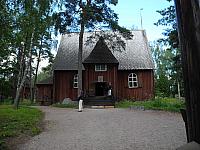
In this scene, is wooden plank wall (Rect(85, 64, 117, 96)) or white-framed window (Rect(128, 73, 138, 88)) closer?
wooden plank wall (Rect(85, 64, 117, 96))

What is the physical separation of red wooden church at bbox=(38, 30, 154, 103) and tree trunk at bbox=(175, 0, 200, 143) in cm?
2848

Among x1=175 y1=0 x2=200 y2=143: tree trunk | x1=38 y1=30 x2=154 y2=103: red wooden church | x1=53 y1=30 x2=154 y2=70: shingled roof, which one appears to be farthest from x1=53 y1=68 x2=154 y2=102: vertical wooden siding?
x1=175 y1=0 x2=200 y2=143: tree trunk

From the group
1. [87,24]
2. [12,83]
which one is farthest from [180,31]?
[12,83]

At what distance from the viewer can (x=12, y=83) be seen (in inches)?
1506

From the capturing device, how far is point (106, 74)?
109ft

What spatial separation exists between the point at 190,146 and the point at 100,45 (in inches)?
1226

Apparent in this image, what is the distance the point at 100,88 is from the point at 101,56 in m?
4.12

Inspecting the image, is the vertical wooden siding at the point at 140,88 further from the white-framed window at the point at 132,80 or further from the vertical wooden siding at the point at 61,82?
the vertical wooden siding at the point at 61,82

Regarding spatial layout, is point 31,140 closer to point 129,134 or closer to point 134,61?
point 129,134

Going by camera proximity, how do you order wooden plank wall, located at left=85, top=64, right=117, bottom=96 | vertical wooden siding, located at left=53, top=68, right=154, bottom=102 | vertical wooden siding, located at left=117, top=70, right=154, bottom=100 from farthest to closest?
vertical wooden siding, located at left=117, top=70, right=154, bottom=100, vertical wooden siding, located at left=53, top=68, right=154, bottom=102, wooden plank wall, located at left=85, top=64, right=117, bottom=96

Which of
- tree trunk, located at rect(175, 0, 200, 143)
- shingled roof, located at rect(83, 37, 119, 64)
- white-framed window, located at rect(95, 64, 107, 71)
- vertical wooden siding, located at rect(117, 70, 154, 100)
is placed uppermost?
shingled roof, located at rect(83, 37, 119, 64)

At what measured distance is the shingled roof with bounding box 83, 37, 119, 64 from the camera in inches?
1271

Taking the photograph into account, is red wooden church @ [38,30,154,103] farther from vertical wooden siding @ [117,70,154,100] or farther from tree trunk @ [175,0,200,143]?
tree trunk @ [175,0,200,143]

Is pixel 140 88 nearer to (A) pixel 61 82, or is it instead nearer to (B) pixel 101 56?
(B) pixel 101 56
